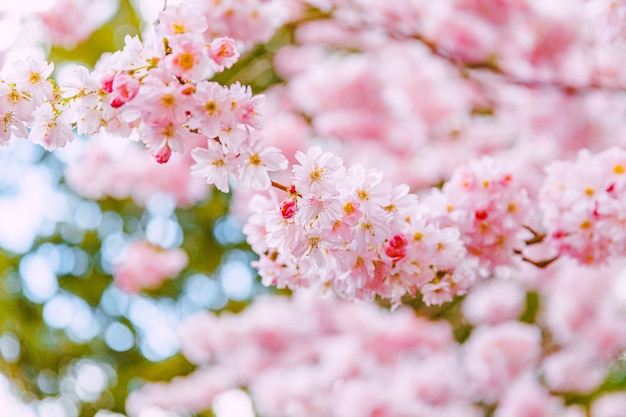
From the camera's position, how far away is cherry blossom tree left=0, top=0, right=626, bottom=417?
3.75 ft

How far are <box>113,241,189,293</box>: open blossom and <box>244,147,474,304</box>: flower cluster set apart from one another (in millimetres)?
1657

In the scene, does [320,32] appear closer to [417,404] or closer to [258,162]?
[417,404]

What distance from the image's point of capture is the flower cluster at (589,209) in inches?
44.1

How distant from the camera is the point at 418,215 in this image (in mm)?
Result: 1062

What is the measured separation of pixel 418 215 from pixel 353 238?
0.18m

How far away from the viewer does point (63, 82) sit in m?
0.87

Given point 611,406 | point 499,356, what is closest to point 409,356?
point 499,356

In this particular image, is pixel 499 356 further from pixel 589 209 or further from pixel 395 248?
pixel 395 248

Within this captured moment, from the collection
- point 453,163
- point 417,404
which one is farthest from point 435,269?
point 453,163

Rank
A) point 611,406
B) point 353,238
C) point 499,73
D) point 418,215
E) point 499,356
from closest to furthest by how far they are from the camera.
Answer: point 353,238 → point 418,215 → point 499,73 → point 499,356 → point 611,406

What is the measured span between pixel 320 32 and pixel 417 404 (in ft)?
4.59

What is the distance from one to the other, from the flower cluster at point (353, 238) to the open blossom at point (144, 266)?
65.3 inches

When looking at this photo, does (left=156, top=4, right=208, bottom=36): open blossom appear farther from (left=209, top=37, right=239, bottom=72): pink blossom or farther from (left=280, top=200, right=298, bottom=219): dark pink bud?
(left=280, top=200, right=298, bottom=219): dark pink bud

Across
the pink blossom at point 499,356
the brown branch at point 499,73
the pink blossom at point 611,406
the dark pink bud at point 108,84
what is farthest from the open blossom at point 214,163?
the pink blossom at point 611,406
